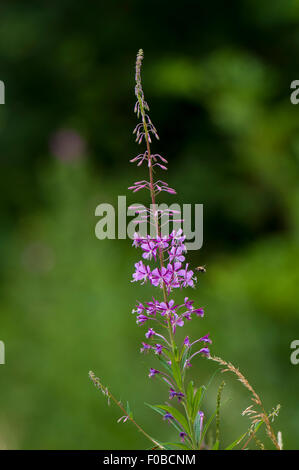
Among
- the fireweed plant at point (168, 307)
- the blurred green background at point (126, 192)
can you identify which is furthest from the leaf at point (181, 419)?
the blurred green background at point (126, 192)

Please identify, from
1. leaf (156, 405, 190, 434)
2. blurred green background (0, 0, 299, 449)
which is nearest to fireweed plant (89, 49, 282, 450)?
leaf (156, 405, 190, 434)

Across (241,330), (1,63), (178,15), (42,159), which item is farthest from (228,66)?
(1,63)

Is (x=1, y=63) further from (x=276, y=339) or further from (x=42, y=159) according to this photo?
(x=276, y=339)

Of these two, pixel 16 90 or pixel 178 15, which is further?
pixel 16 90

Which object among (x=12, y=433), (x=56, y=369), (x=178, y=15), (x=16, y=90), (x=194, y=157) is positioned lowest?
(x=12, y=433)

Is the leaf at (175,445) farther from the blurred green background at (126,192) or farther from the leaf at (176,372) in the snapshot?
the blurred green background at (126,192)

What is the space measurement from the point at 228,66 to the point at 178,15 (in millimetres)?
2352

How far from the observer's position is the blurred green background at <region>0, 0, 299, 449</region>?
298 cm

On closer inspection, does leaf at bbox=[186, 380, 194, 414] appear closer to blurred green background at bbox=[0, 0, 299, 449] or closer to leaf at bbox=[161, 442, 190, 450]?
leaf at bbox=[161, 442, 190, 450]

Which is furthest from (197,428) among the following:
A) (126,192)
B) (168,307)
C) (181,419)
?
(126,192)

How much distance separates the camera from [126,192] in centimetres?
607

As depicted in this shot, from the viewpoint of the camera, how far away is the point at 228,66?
13.0 ft

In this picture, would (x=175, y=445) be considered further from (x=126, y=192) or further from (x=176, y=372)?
(x=126, y=192)

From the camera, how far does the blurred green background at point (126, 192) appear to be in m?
2.98
